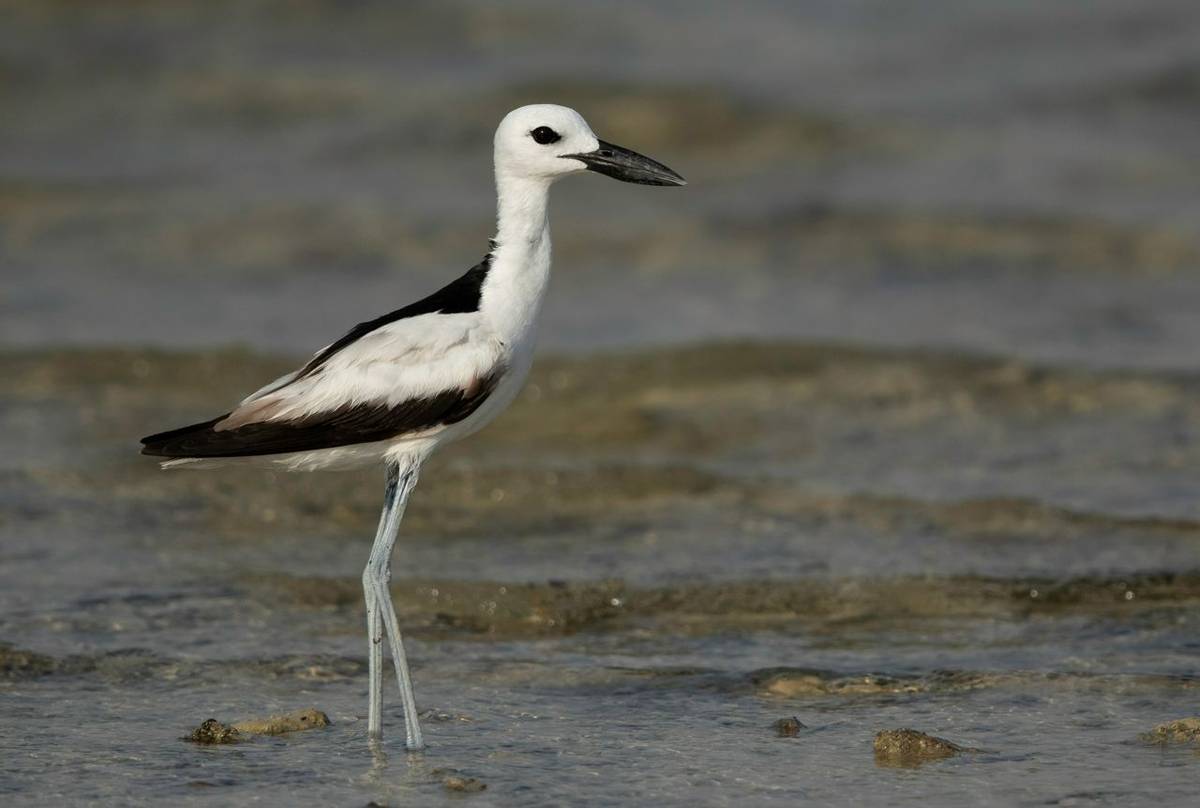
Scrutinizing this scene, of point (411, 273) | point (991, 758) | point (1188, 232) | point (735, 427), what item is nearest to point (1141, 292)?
point (1188, 232)

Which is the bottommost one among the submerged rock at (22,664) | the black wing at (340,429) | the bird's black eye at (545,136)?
the submerged rock at (22,664)

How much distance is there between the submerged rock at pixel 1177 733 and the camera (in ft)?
23.5

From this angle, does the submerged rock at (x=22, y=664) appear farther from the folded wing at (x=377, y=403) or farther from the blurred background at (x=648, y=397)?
the folded wing at (x=377, y=403)

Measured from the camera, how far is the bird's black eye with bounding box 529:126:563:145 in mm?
7738

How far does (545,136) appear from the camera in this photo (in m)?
7.75

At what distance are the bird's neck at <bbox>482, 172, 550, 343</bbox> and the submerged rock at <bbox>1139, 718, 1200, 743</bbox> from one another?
9.52 feet

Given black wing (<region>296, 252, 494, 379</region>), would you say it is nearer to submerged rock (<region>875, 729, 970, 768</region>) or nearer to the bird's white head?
the bird's white head

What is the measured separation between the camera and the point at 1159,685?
311 inches

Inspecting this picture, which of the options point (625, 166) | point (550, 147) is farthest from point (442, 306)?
point (625, 166)

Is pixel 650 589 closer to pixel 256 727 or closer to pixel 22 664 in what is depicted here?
pixel 256 727

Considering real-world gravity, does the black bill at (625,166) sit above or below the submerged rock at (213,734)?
above

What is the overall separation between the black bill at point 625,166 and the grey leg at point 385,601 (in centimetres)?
147

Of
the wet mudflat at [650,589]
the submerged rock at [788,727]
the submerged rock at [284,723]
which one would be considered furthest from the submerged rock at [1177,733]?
the submerged rock at [284,723]


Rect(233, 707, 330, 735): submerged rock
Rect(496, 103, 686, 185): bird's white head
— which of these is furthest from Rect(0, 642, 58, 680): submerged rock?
Rect(496, 103, 686, 185): bird's white head
